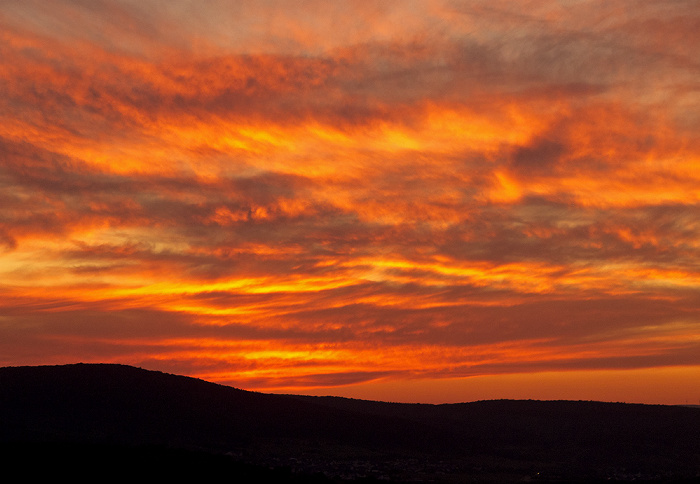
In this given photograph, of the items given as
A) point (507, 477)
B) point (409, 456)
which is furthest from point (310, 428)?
point (507, 477)

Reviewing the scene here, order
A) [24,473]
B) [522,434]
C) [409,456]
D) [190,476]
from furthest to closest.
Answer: [522,434]
[409,456]
[190,476]
[24,473]

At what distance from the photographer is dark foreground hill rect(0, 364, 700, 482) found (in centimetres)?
6172

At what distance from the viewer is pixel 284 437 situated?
105750 mm

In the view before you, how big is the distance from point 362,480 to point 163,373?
2784 inches

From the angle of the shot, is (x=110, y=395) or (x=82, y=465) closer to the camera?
(x=82, y=465)

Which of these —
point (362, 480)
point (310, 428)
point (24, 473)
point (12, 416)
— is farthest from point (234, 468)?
point (310, 428)

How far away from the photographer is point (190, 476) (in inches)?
2255

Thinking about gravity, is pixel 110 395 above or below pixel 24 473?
above

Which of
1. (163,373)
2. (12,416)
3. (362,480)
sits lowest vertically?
(362,480)

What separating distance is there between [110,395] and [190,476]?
56913 mm

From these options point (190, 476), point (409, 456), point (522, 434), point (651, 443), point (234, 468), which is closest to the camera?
point (190, 476)

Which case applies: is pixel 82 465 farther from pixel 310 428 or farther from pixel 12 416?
pixel 310 428

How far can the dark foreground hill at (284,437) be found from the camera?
6172 centimetres

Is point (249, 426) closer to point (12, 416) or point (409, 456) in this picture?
point (409, 456)
